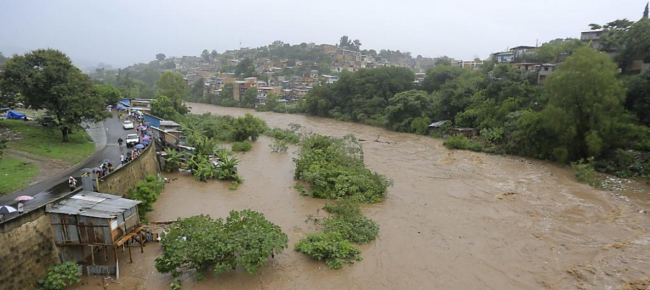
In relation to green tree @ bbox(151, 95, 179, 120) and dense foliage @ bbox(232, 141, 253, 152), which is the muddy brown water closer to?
dense foliage @ bbox(232, 141, 253, 152)

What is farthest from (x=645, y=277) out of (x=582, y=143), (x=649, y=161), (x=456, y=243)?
(x=582, y=143)

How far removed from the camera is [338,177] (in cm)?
1628

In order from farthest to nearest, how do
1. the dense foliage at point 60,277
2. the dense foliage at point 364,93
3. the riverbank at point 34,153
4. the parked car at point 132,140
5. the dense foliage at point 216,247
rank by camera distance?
the dense foliage at point 364,93 → the parked car at point 132,140 → the riverbank at point 34,153 → the dense foliage at point 216,247 → the dense foliage at point 60,277

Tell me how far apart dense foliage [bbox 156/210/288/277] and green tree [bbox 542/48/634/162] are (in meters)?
17.1

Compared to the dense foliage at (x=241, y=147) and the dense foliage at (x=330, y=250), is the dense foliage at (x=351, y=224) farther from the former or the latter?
the dense foliage at (x=241, y=147)

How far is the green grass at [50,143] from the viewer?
55.7 feet

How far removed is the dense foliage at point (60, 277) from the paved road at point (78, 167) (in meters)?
2.15

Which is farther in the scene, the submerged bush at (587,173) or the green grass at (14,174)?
the submerged bush at (587,173)

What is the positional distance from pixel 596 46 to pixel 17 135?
38145 millimetres

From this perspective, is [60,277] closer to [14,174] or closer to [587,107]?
[14,174]

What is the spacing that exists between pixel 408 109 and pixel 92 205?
1079 inches

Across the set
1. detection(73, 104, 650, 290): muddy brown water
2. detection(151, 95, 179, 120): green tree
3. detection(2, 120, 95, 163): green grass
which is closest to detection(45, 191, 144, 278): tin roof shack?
detection(73, 104, 650, 290): muddy brown water

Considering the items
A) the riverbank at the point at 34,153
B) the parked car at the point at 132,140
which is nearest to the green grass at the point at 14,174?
the riverbank at the point at 34,153

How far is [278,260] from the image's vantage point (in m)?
10.5
